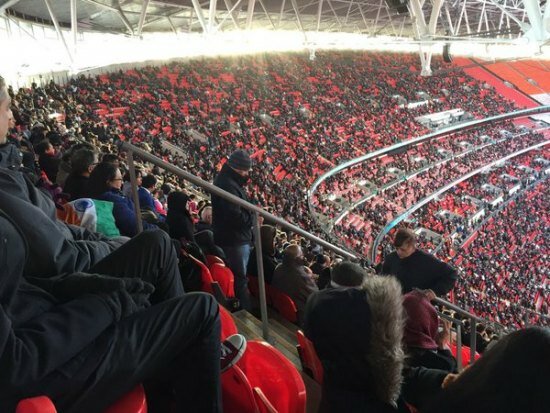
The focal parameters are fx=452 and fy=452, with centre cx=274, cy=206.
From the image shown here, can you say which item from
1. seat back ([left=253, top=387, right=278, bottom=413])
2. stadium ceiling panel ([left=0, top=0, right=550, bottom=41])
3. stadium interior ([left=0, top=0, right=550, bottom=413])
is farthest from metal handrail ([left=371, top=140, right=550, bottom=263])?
seat back ([left=253, top=387, right=278, bottom=413])

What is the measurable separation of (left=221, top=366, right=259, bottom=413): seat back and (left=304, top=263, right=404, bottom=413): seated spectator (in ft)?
0.86

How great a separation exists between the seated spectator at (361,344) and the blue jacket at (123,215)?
1657 mm

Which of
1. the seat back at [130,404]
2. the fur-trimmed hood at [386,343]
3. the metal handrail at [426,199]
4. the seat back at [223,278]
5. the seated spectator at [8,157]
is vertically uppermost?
the seated spectator at [8,157]

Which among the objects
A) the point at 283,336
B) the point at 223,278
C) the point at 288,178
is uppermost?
A: the point at 223,278

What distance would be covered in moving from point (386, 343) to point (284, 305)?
1.96 meters

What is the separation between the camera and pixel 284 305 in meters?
3.21

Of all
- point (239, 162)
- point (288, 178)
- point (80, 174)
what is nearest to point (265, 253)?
point (239, 162)

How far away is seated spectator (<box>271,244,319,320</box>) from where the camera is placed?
124 inches

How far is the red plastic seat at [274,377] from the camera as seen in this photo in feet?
5.17

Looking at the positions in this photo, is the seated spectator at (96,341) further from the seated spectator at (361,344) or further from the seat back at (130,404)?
the seated spectator at (361,344)

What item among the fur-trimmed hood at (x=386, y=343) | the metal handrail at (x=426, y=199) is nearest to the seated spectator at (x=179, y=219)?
the fur-trimmed hood at (x=386, y=343)

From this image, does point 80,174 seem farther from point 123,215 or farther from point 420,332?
point 420,332

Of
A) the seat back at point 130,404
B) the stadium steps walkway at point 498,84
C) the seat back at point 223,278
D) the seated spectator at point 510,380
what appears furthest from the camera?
the stadium steps walkway at point 498,84

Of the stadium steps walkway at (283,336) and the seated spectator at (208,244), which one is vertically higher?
the seated spectator at (208,244)
